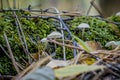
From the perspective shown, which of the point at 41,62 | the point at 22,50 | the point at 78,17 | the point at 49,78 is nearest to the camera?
the point at 49,78

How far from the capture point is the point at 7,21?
1198 millimetres

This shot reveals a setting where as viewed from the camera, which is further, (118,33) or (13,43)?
(118,33)

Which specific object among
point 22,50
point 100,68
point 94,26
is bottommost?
point 100,68

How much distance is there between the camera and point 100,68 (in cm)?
60

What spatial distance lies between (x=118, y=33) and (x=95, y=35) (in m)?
0.12

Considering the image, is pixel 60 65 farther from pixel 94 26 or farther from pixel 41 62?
pixel 94 26

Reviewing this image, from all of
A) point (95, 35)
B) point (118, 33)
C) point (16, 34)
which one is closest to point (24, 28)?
point (16, 34)

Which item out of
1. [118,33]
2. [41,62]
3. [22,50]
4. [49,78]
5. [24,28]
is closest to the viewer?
[49,78]

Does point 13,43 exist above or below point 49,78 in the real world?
above

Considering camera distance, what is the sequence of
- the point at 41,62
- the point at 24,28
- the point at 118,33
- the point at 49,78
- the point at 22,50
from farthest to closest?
the point at 118,33 < the point at 24,28 < the point at 22,50 < the point at 41,62 < the point at 49,78

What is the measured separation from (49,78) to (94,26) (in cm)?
83

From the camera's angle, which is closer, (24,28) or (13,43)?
(13,43)

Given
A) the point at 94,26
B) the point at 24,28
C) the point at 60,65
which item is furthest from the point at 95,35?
the point at 60,65

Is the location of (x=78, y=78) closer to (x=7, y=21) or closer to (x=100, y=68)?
(x=100, y=68)
